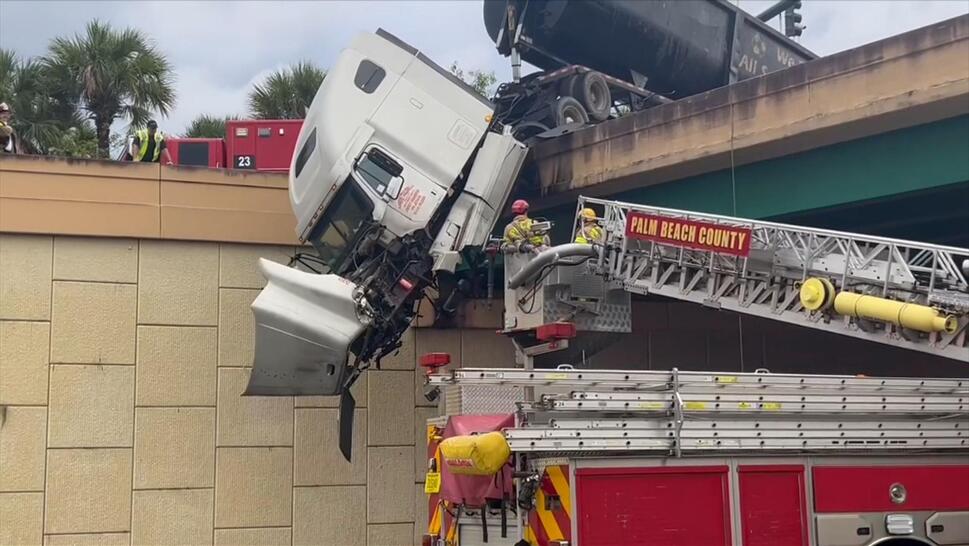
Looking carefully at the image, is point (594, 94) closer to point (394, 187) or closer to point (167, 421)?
point (394, 187)

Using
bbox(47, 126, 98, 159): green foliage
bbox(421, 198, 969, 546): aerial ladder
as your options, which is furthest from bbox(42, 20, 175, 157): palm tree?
bbox(421, 198, 969, 546): aerial ladder

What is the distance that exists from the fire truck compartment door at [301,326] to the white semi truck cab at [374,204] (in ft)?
0.04

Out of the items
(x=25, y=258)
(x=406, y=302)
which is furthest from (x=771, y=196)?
(x=25, y=258)

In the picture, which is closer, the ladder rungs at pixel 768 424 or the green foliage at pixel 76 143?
the ladder rungs at pixel 768 424

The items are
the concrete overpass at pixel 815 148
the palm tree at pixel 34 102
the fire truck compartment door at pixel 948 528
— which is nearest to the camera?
the fire truck compartment door at pixel 948 528

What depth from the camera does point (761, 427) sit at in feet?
22.2

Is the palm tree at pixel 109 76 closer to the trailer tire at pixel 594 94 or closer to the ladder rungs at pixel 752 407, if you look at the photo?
the trailer tire at pixel 594 94

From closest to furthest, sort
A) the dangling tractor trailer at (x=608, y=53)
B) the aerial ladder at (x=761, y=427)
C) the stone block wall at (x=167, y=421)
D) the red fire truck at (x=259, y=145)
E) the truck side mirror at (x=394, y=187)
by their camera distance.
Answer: the aerial ladder at (x=761, y=427)
the truck side mirror at (x=394, y=187)
the stone block wall at (x=167, y=421)
the dangling tractor trailer at (x=608, y=53)
the red fire truck at (x=259, y=145)

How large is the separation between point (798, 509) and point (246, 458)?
25.7ft

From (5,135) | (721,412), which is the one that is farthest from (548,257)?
(5,135)

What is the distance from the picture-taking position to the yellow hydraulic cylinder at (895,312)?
7.74 metres

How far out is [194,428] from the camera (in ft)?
41.6

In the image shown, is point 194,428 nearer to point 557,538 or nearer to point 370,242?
point 370,242

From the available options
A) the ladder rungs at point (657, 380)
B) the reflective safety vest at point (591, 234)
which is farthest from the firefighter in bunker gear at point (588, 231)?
the ladder rungs at point (657, 380)
